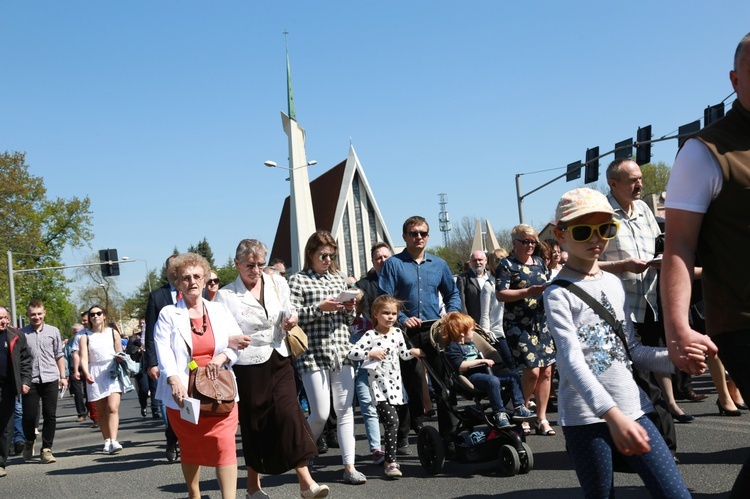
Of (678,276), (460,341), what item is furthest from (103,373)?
(678,276)

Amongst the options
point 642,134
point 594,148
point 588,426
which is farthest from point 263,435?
point 594,148

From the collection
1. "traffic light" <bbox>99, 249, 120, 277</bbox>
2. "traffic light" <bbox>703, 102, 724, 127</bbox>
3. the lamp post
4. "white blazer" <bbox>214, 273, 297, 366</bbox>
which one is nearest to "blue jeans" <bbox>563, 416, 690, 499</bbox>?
"white blazer" <bbox>214, 273, 297, 366</bbox>

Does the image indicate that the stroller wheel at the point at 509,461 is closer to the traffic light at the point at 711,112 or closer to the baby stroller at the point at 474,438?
the baby stroller at the point at 474,438

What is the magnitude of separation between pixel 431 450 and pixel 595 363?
159 inches

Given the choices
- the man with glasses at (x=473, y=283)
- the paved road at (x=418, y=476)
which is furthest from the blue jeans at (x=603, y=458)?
the man with glasses at (x=473, y=283)

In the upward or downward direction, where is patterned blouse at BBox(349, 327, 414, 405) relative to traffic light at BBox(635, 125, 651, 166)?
downward

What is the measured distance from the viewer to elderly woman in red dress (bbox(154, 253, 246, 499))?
600cm

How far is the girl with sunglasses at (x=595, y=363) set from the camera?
3.50 metres

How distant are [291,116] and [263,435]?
228 ft

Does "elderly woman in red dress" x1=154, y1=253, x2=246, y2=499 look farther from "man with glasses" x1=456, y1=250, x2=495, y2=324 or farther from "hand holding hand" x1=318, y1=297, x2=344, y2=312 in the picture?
"man with glasses" x1=456, y1=250, x2=495, y2=324

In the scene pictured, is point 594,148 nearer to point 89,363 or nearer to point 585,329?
point 89,363

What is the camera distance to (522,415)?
7391mm

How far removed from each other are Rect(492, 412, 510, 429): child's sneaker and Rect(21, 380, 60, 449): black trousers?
21.6 ft

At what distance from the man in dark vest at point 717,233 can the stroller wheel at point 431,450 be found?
4321mm
